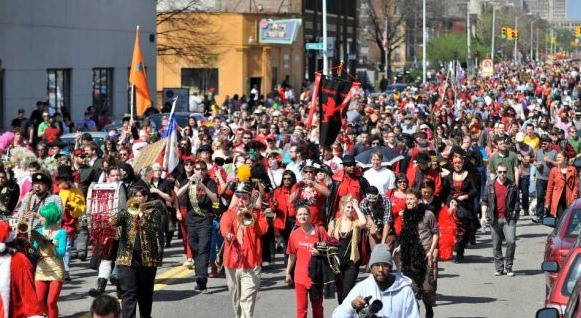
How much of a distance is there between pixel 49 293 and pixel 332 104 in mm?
11339

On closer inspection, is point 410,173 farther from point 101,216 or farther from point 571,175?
point 101,216

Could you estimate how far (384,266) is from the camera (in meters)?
9.44

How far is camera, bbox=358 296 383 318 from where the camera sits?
28.3 ft

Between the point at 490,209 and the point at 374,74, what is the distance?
271 feet

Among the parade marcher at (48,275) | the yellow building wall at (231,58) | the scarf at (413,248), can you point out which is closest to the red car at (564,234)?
the scarf at (413,248)

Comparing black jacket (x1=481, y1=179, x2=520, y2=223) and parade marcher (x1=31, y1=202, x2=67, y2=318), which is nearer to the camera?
parade marcher (x1=31, y1=202, x2=67, y2=318)

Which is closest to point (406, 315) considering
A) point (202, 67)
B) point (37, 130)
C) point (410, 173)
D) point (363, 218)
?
point (363, 218)

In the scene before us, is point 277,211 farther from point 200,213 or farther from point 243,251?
point 243,251

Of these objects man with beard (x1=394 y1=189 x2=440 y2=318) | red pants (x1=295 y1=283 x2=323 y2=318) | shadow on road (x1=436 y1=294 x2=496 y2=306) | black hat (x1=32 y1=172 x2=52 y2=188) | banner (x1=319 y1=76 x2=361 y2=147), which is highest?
banner (x1=319 y1=76 x2=361 y2=147)

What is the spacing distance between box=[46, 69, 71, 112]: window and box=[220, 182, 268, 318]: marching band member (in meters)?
26.8

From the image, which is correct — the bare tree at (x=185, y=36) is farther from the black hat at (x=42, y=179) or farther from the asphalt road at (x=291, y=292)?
the black hat at (x=42, y=179)

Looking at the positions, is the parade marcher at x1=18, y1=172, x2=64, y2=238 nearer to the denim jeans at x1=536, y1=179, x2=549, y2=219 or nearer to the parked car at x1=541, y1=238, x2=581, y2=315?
the parked car at x1=541, y1=238, x2=581, y2=315

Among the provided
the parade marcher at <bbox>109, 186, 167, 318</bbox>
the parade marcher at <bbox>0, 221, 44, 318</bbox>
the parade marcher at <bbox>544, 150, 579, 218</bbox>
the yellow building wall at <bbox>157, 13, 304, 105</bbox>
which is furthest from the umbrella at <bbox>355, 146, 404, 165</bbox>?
the yellow building wall at <bbox>157, 13, 304, 105</bbox>

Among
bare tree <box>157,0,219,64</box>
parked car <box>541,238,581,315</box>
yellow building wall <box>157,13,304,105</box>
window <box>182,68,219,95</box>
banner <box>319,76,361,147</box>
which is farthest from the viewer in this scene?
window <box>182,68,219,95</box>
